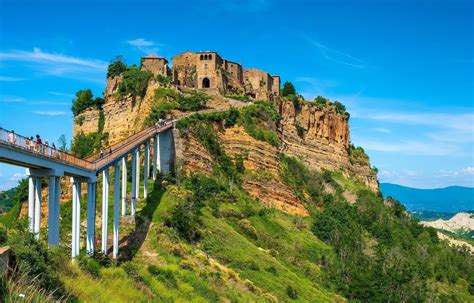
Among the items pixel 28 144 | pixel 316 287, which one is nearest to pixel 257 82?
pixel 316 287

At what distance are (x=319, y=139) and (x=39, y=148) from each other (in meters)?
58.2

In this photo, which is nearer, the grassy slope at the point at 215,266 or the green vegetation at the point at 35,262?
the green vegetation at the point at 35,262

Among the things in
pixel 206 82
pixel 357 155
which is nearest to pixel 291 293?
pixel 206 82

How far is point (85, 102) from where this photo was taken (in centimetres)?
6041

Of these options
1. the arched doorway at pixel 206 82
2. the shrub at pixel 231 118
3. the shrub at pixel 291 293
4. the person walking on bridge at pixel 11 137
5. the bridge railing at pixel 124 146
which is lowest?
the shrub at pixel 291 293

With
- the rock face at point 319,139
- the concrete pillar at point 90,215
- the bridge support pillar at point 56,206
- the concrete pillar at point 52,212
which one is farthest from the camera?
the rock face at point 319,139

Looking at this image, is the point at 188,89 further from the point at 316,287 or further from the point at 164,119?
the point at 316,287

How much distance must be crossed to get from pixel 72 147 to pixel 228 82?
19380mm

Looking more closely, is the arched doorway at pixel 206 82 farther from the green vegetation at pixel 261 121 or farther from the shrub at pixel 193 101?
the shrub at pixel 193 101

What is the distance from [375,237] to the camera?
64062mm

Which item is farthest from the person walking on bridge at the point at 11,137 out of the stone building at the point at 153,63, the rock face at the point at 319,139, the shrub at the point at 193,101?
the rock face at the point at 319,139

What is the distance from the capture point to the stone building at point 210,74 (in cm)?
6381

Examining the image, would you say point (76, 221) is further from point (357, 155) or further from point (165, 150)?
point (357, 155)

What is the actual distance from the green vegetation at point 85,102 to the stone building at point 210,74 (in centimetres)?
831
